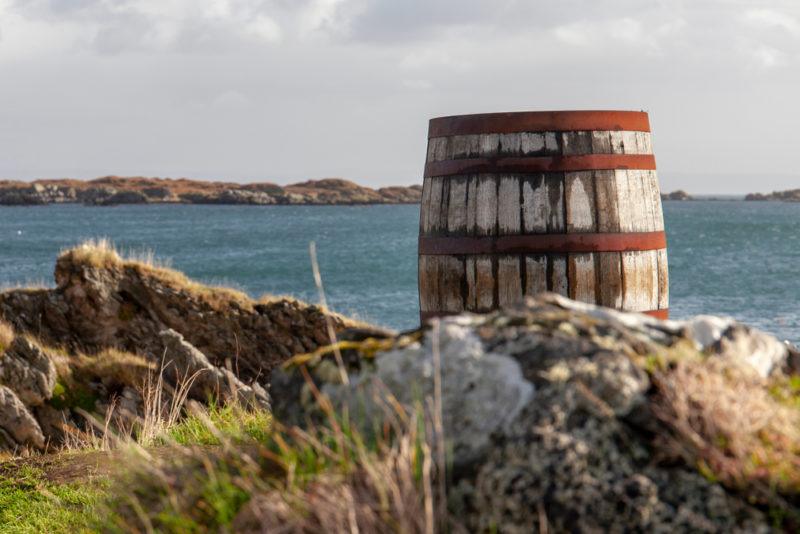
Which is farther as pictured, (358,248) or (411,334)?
(358,248)

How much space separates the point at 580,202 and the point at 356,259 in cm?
6549

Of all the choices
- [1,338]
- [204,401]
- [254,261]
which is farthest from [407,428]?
[254,261]

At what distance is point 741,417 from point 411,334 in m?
1.07

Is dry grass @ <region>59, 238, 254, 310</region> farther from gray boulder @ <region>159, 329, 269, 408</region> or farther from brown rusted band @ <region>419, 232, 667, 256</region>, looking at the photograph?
brown rusted band @ <region>419, 232, 667, 256</region>

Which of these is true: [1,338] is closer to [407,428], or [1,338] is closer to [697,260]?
[407,428]

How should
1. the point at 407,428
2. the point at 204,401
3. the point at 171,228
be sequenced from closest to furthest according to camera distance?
the point at 407,428, the point at 204,401, the point at 171,228

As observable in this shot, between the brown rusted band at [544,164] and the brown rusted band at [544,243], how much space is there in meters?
0.42

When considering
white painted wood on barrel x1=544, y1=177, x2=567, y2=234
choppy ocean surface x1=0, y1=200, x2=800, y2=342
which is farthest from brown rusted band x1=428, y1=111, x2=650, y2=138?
choppy ocean surface x1=0, y1=200, x2=800, y2=342

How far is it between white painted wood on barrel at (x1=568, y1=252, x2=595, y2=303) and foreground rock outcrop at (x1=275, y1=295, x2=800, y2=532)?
2765mm

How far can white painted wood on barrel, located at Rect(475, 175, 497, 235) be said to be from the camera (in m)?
5.80

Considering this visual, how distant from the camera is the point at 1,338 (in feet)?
40.7

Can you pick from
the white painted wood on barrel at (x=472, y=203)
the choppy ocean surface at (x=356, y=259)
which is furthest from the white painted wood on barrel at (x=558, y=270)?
the choppy ocean surface at (x=356, y=259)

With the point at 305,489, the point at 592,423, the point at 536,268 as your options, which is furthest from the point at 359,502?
the point at 536,268

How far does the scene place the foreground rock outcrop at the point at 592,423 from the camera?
2.49 m
